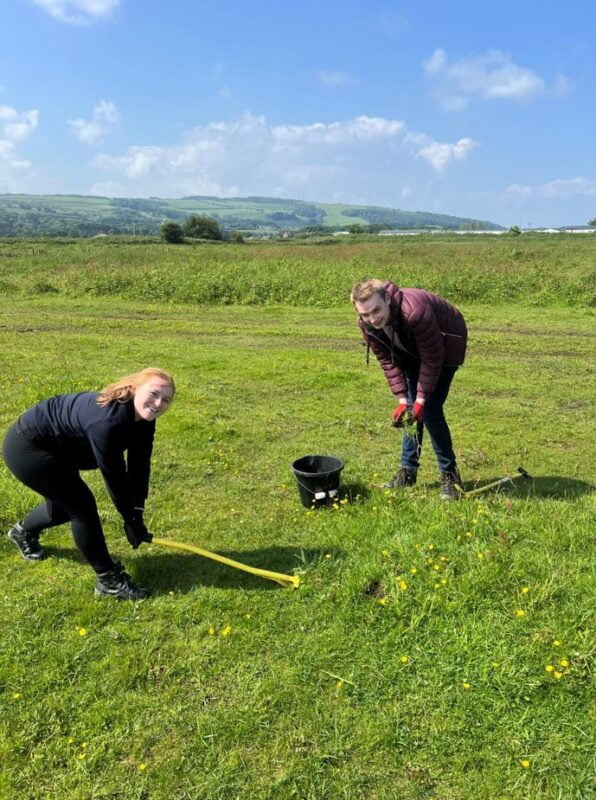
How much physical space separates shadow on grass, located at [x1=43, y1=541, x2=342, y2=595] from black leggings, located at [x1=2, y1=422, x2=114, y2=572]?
1.58 ft

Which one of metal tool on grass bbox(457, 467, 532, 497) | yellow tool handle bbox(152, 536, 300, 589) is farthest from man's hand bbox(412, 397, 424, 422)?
yellow tool handle bbox(152, 536, 300, 589)

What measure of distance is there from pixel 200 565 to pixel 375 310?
8.29ft

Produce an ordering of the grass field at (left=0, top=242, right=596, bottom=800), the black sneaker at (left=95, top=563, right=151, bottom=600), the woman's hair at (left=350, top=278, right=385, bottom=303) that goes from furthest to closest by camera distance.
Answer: the woman's hair at (left=350, top=278, right=385, bottom=303) < the black sneaker at (left=95, top=563, right=151, bottom=600) < the grass field at (left=0, top=242, right=596, bottom=800)

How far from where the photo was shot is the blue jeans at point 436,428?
5426 mm

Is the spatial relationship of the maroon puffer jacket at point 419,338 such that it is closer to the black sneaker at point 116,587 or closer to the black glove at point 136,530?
the black glove at point 136,530

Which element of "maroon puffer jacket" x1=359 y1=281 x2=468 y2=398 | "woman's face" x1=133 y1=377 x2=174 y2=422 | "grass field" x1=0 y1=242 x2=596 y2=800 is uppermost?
"maroon puffer jacket" x1=359 y1=281 x2=468 y2=398

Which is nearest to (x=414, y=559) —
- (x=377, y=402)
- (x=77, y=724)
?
(x=77, y=724)

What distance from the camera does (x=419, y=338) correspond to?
16.3 ft

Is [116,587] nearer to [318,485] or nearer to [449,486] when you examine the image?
[318,485]

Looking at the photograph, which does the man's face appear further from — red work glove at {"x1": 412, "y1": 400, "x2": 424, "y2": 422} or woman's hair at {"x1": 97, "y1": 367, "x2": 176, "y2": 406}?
woman's hair at {"x1": 97, "y1": 367, "x2": 176, "y2": 406}

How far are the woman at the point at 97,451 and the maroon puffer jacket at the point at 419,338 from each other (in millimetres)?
2124

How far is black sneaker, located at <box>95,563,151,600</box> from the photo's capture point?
4250 millimetres

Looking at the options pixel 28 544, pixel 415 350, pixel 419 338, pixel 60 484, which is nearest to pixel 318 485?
pixel 415 350

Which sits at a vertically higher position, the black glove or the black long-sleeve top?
the black long-sleeve top
